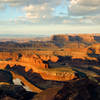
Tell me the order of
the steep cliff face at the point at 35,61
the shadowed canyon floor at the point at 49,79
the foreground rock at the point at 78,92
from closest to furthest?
the foreground rock at the point at 78,92, the shadowed canyon floor at the point at 49,79, the steep cliff face at the point at 35,61

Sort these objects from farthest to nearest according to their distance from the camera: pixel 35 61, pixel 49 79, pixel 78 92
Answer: pixel 35 61 < pixel 49 79 < pixel 78 92

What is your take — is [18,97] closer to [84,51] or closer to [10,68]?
[10,68]

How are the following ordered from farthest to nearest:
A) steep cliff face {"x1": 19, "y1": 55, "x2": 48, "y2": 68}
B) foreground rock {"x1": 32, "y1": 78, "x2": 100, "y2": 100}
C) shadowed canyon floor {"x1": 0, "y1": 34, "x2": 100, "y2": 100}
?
steep cliff face {"x1": 19, "y1": 55, "x2": 48, "y2": 68}
shadowed canyon floor {"x1": 0, "y1": 34, "x2": 100, "y2": 100}
foreground rock {"x1": 32, "y1": 78, "x2": 100, "y2": 100}

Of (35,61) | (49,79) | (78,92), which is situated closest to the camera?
(78,92)

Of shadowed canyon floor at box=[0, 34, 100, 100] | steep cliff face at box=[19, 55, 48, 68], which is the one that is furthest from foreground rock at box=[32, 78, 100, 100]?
steep cliff face at box=[19, 55, 48, 68]

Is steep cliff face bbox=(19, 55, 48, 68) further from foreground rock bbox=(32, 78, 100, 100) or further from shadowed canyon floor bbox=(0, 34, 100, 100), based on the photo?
foreground rock bbox=(32, 78, 100, 100)

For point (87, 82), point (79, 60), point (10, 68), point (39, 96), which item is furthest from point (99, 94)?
point (79, 60)

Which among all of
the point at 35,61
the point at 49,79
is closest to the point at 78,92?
the point at 49,79

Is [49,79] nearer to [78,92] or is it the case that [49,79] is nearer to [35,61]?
[35,61]

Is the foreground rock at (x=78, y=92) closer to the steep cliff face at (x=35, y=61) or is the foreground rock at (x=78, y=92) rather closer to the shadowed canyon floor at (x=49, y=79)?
the shadowed canyon floor at (x=49, y=79)

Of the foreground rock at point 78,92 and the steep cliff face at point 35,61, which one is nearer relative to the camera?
the foreground rock at point 78,92

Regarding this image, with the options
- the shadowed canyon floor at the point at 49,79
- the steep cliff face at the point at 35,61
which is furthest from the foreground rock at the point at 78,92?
the steep cliff face at the point at 35,61
